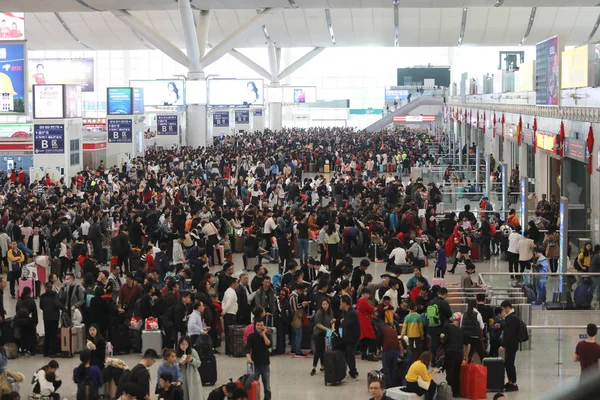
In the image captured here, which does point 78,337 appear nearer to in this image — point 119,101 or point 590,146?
point 590,146

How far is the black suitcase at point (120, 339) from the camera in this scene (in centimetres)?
1190

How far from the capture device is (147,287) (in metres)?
11.7

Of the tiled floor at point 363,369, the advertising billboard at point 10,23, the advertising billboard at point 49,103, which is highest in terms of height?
the advertising billboard at point 10,23

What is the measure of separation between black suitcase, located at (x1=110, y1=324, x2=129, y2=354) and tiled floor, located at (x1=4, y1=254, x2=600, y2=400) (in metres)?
0.16

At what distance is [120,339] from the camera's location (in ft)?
39.2

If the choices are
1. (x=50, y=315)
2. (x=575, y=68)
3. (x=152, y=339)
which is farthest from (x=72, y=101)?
(x=152, y=339)

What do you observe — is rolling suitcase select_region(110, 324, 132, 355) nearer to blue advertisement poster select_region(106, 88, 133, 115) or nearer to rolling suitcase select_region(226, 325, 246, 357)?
rolling suitcase select_region(226, 325, 246, 357)

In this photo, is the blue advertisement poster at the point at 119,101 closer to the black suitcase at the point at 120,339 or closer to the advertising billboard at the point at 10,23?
the advertising billboard at the point at 10,23

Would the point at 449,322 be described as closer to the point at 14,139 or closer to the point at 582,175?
the point at 582,175

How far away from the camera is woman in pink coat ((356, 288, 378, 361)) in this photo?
1080 centimetres

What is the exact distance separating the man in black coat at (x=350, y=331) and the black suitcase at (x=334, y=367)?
0.59 feet

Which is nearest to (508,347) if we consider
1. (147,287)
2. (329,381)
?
(329,381)

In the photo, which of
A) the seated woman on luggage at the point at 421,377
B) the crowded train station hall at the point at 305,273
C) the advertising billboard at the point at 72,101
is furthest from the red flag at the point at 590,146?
the advertising billboard at the point at 72,101

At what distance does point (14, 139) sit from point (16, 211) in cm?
1686
